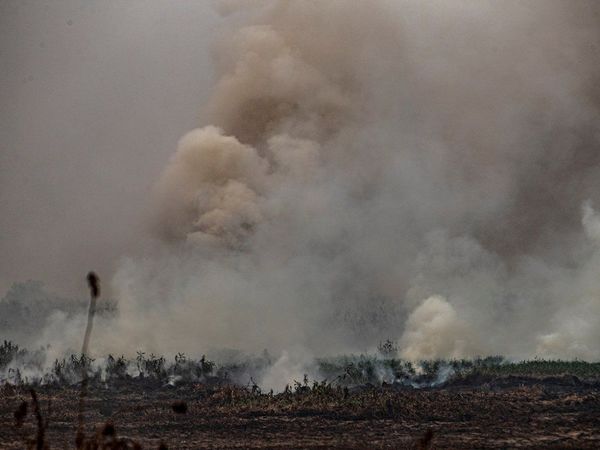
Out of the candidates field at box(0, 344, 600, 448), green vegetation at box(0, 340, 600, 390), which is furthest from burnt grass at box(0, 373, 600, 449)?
green vegetation at box(0, 340, 600, 390)

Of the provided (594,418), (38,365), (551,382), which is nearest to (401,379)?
(551,382)

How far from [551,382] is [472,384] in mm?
4905

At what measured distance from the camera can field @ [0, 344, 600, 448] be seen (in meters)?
25.9

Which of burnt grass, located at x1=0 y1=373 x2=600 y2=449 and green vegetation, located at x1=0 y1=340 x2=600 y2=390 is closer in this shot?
burnt grass, located at x1=0 y1=373 x2=600 y2=449

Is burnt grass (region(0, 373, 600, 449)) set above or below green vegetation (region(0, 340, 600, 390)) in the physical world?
below

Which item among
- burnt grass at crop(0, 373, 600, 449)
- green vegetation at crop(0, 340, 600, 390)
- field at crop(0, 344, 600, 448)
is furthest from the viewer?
green vegetation at crop(0, 340, 600, 390)

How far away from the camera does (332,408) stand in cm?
3325

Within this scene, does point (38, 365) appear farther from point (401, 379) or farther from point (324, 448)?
point (324, 448)

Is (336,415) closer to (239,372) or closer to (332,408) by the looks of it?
(332,408)

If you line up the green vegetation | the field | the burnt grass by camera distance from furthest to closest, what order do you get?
the green vegetation < the field < the burnt grass

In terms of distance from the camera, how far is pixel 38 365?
161ft

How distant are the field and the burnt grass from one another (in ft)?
0.18

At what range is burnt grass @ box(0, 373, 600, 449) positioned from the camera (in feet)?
83.9

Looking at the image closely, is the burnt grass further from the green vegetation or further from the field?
the green vegetation
